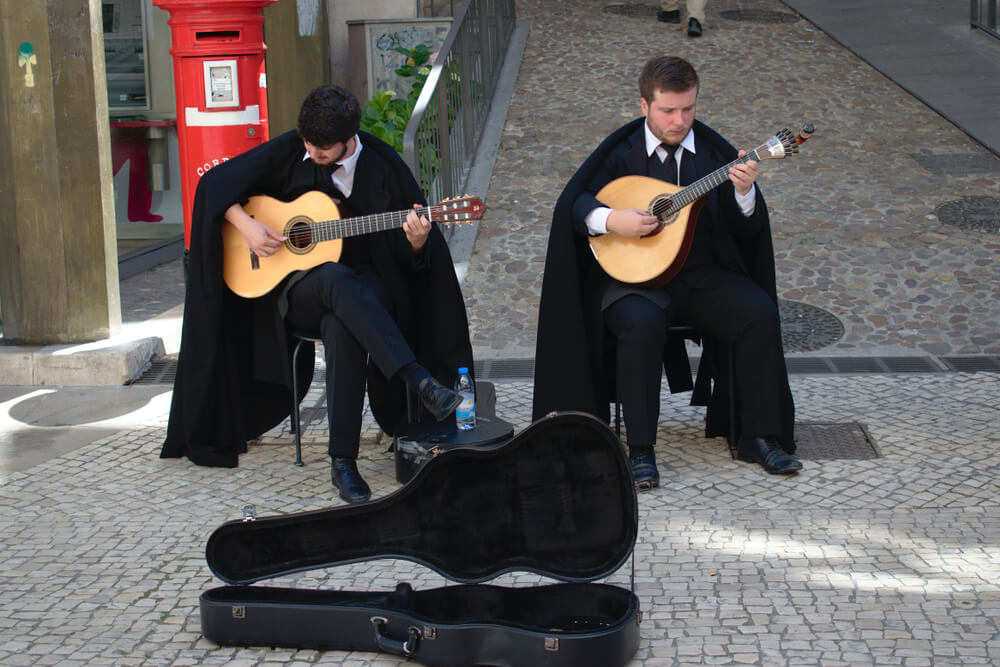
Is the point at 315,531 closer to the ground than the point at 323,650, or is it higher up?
higher up

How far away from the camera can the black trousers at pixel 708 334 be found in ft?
14.3

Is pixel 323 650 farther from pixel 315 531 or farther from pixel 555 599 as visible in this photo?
pixel 555 599

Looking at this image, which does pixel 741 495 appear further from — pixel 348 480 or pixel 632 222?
pixel 348 480

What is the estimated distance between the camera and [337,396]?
4.32 meters

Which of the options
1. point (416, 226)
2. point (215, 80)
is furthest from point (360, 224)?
point (215, 80)

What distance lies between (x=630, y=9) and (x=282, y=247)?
901cm

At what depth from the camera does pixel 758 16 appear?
1231 centimetres

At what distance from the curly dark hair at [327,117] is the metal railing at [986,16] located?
343 inches

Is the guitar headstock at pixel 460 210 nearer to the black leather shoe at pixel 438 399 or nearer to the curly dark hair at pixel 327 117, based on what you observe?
the curly dark hair at pixel 327 117

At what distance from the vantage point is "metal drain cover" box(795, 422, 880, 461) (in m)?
4.60

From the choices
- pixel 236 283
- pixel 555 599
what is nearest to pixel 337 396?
pixel 236 283

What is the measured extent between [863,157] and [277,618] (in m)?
6.69

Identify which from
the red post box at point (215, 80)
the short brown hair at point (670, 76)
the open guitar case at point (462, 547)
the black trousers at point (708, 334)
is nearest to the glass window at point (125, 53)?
the red post box at point (215, 80)

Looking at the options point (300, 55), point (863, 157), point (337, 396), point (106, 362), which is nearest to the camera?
point (337, 396)
